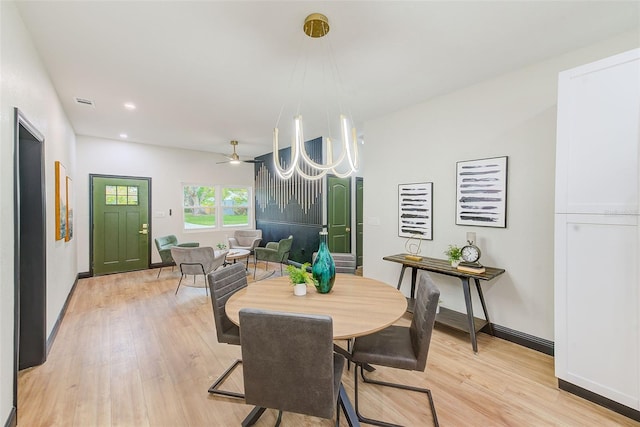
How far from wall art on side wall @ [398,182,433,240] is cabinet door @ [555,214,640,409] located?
4.90 feet

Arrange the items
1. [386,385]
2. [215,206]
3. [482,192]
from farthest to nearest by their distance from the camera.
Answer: [215,206], [482,192], [386,385]

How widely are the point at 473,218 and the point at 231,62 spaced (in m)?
2.98

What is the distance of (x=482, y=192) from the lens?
9.89 ft

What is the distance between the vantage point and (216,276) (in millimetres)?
2049

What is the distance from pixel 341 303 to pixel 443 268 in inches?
60.9

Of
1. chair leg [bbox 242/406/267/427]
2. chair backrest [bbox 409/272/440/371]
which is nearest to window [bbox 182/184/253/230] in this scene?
chair leg [bbox 242/406/267/427]

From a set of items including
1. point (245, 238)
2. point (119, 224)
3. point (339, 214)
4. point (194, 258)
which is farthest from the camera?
point (245, 238)

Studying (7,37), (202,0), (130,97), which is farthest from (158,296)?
(202,0)

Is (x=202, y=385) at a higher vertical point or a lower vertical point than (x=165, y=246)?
lower

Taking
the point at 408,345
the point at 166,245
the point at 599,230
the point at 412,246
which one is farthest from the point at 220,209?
the point at 599,230

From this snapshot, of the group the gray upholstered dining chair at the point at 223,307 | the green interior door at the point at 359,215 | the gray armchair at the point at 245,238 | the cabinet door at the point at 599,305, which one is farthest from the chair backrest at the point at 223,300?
the gray armchair at the point at 245,238

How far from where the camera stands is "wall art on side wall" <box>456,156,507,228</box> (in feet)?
9.43

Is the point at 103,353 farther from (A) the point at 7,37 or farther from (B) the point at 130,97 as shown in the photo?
(B) the point at 130,97

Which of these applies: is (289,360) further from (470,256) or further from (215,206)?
(215,206)
